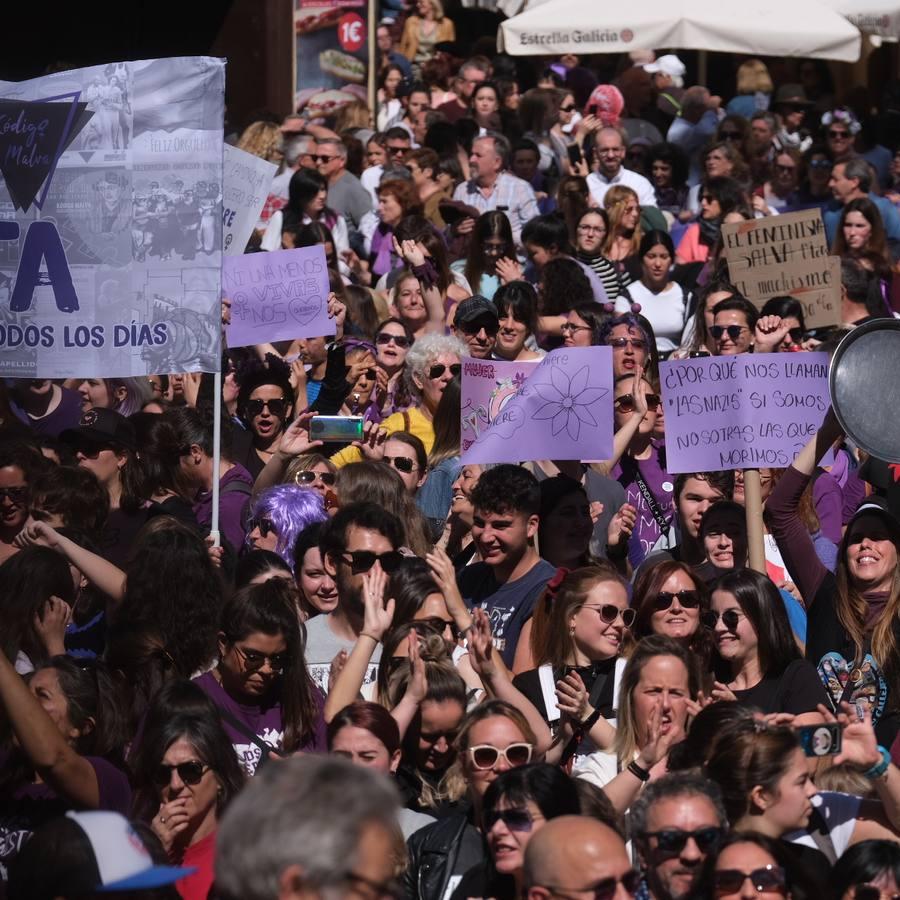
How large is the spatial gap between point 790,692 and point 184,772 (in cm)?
192

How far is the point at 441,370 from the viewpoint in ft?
27.7

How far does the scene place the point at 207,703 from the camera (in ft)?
16.1

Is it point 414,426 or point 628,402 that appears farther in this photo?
point 414,426

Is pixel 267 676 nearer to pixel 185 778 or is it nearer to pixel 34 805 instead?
pixel 185 778

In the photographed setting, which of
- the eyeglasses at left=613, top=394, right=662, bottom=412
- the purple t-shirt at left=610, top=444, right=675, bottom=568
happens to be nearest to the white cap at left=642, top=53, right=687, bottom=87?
the eyeglasses at left=613, top=394, right=662, bottom=412

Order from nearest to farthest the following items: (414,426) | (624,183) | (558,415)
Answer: (558,415) → (414,426) → (624,183)

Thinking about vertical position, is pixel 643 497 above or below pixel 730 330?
below

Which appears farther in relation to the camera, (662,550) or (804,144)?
(804,144)

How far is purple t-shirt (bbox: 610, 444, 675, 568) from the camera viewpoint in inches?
300

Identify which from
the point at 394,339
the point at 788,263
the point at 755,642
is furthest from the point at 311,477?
the point at 788,263

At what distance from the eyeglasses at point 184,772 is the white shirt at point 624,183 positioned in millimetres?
9183

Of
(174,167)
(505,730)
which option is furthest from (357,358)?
(505,730)

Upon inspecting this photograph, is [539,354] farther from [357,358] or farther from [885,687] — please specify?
[885,687]

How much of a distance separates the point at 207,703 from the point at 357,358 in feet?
15.1
